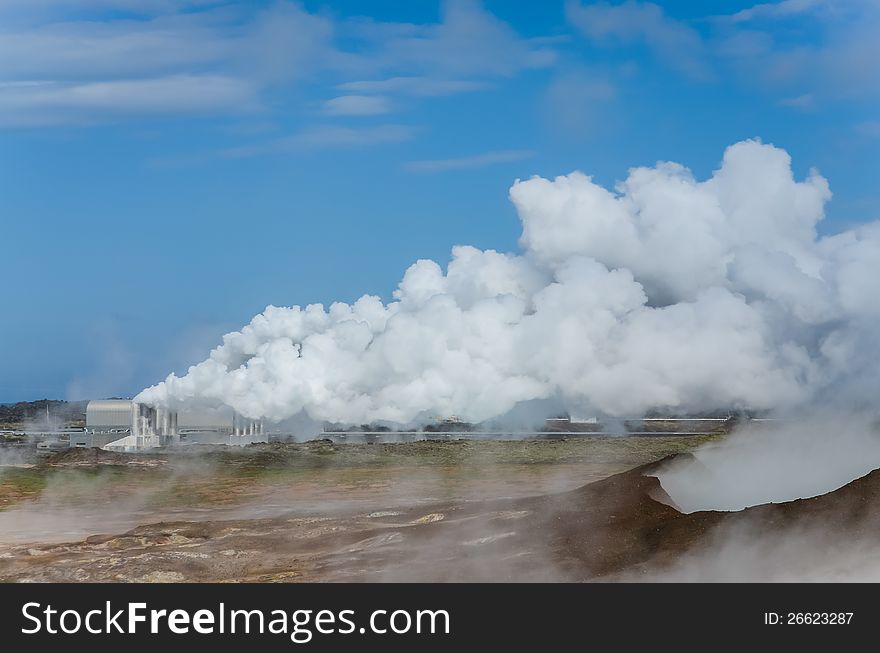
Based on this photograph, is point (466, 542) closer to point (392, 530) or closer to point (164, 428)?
point (392, 530)

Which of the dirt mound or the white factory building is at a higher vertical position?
the white factory building

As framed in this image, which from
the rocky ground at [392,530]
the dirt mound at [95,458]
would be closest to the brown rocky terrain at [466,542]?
the rocky ground at [392,530]

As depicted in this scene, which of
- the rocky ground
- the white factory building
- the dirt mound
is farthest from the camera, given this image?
the white factory building

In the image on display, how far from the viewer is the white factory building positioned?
384 ft

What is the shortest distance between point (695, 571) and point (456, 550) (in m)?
10.9

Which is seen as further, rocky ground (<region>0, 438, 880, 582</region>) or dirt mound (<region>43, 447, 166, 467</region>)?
dirt mound (<region>43, 447, 166, 467</region>)

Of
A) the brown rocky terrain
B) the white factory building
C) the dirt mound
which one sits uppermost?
the white factory building

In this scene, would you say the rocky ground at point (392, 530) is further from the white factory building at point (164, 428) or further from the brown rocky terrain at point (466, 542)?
the white factory building at point (164, 428)

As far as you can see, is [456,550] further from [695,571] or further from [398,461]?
[398,461]

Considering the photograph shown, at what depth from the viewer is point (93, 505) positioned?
75.9m

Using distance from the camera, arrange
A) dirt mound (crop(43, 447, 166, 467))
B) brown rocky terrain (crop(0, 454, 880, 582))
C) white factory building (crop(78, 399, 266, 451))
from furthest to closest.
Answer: white factory building (crop(78, 399, 266, 451)) < dirt mound (crop(43, 447, 166, 467)) < brown rocky terrain (crop(0, 454, 880, 582))

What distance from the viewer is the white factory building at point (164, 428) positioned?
384 feet

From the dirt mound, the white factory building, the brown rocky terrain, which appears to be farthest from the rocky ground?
the white factory building

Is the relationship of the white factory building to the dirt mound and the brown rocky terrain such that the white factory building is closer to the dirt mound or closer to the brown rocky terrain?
the dirt mound
